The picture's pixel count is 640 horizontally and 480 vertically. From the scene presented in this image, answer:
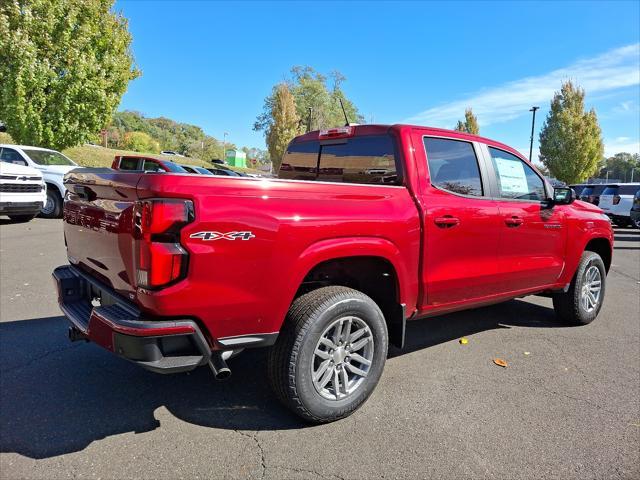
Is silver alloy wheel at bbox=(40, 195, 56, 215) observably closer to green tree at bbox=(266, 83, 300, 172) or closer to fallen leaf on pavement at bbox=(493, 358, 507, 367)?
fallen leaf on pavement at bbox=(493, 358, 507, 367)

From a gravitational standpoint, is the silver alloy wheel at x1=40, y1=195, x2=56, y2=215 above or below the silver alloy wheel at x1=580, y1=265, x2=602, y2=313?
below

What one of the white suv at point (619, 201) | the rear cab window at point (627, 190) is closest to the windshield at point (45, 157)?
the white suv at point (619, 201)

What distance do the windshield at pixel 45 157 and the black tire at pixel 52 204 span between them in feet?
2.51

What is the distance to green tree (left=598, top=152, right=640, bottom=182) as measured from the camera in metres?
106

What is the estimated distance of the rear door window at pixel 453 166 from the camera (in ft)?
11.5

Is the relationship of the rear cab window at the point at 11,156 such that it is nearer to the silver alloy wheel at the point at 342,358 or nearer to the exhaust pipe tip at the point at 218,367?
the exhaust pipe tip at the point at 218,367

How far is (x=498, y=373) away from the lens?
3.70 meters

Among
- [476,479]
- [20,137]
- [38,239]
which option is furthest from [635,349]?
[20,137]

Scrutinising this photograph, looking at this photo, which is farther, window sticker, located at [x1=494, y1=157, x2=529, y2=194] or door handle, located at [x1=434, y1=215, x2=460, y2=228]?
window sticker, located at [x1=494, y1=157, x2=529, y2=194]

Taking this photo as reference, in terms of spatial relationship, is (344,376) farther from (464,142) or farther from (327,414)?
(464,142)

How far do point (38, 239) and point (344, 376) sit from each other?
8.53m

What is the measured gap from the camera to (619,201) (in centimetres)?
1686

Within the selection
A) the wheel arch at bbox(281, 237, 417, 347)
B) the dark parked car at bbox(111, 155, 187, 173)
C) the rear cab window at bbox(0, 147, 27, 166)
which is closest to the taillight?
the wheel arch at bbox(281, 237, 417, 347)

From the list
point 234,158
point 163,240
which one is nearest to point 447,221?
point 163,240
